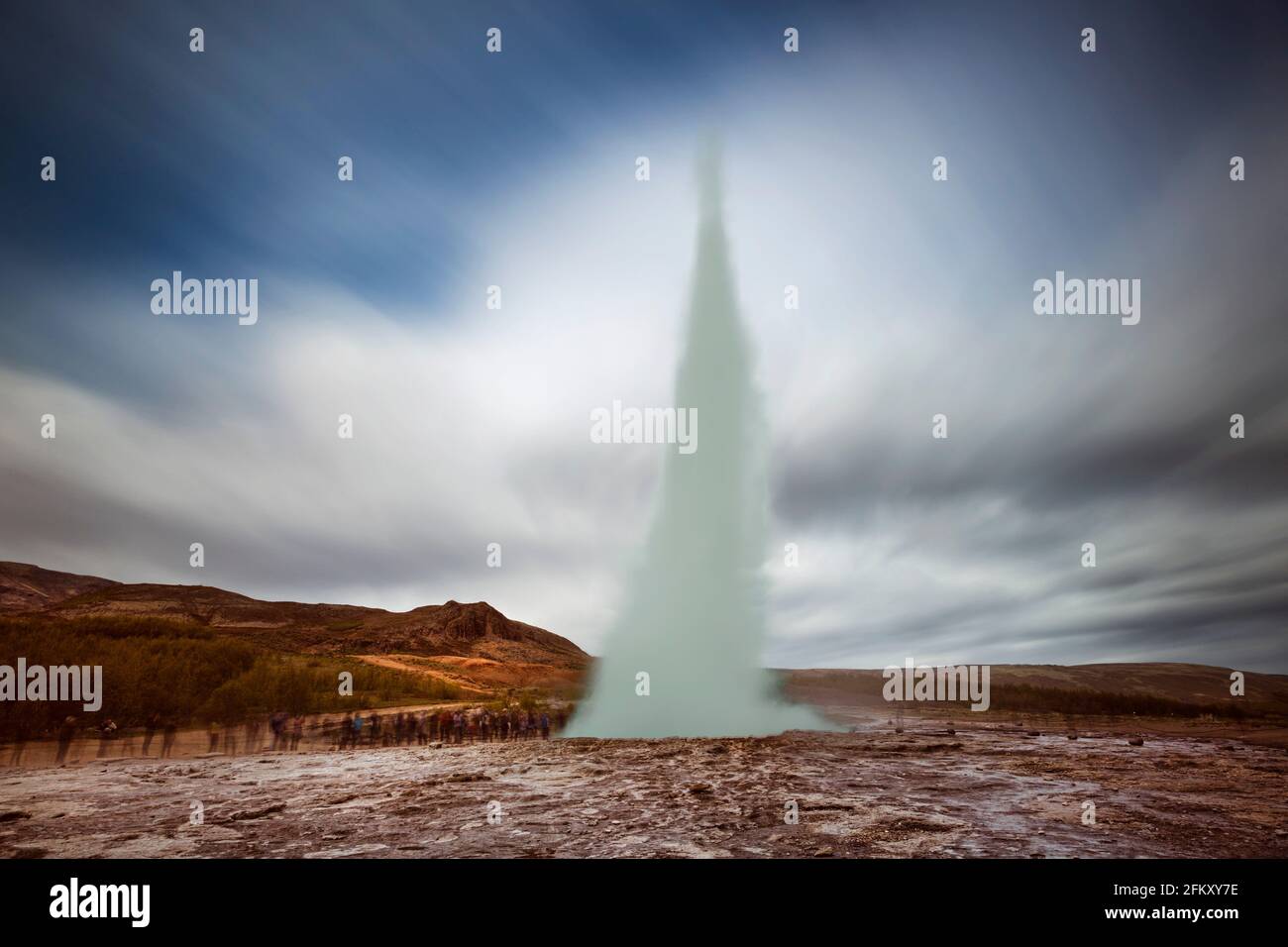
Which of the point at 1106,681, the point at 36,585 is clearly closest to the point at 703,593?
the point at 1106,681

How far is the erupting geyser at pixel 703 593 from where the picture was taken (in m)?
22.1

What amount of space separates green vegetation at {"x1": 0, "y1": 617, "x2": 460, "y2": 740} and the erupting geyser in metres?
16.2

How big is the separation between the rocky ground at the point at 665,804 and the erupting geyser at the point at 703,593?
463 centimetres

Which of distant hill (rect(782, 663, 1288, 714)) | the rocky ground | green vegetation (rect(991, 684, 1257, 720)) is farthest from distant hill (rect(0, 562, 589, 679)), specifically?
the rocky ground

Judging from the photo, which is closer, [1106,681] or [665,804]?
[665,804]

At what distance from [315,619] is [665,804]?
4907 inches

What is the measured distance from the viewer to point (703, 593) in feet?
78.9

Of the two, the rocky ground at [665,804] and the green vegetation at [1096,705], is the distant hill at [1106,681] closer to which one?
the green vegetation at [1096,705]

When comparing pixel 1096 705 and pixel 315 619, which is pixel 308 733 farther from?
pixel 315 619

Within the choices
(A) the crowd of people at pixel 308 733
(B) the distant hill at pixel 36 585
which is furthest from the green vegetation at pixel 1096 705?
(B) the distant hill at pixel 36 585

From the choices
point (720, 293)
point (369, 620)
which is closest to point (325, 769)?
point (720, 293)

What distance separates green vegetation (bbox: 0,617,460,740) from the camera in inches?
918

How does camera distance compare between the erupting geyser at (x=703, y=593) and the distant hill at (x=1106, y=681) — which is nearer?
the erupting geyser at (x=703, y=593)

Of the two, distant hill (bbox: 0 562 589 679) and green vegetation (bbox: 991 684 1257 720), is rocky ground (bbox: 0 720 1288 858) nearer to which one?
green vegetation (bbox: 991 684 1257 720)
